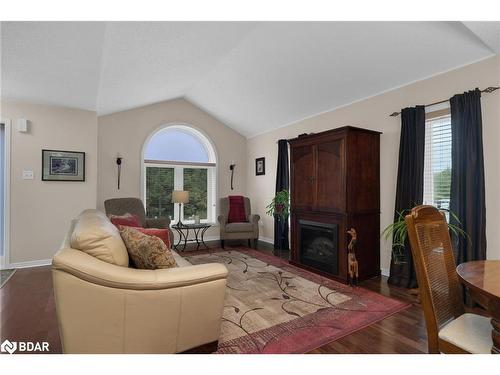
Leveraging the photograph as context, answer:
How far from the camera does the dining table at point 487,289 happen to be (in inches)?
40.5

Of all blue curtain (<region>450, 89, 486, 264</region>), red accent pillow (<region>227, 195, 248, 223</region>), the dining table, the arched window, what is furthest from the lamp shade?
the dining table

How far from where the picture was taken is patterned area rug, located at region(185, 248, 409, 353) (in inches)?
78.7

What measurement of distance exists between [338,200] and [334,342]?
1.71 m

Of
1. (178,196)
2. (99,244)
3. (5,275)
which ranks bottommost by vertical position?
(5,275)

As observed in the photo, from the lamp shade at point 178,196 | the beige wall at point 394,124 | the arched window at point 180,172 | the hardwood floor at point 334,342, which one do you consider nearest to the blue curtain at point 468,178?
the beige wall at point 394,124

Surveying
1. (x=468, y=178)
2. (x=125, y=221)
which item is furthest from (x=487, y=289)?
(x=125, y=221)

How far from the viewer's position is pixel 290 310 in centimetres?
250

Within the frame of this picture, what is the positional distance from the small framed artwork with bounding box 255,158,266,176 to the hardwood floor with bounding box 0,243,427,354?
3279 millimetres

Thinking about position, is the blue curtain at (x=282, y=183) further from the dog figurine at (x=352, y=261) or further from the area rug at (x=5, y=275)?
the area rug at (x=5, y=275)

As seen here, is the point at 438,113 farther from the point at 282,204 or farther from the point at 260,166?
the point at 260,166

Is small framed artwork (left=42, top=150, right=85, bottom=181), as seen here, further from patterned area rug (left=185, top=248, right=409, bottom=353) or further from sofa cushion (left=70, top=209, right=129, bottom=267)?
sofa cushion (left=70, top=209, right=129, bottom=267)

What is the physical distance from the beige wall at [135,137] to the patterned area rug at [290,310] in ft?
9.03
